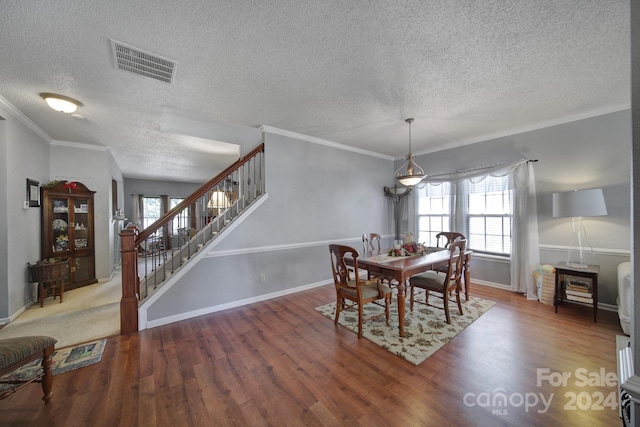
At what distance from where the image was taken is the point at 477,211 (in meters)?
4.41

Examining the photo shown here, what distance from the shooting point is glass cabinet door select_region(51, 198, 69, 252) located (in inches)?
159

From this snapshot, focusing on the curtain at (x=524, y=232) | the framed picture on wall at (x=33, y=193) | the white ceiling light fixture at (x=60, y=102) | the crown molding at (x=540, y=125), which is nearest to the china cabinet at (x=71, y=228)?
the framed picture on wall at (x=33, y=193)

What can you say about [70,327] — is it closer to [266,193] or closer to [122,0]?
[266,193]

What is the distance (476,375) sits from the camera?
1.94m

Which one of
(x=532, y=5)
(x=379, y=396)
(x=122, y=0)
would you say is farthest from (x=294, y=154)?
(x=379, y=396)

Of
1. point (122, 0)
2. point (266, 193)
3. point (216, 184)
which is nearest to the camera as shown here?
point (122, 0)

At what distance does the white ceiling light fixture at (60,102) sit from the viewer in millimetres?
2652

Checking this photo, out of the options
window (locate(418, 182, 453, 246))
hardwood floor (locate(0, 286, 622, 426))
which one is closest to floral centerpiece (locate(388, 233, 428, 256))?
hardwood floor (locate(0, 286, 622, 426))

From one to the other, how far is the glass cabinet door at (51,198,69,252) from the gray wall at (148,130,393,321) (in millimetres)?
2833

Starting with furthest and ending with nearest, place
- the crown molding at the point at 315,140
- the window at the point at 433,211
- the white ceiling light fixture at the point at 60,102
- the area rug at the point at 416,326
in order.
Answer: the window at the point at 433,211 < the crown molding at the point at 315,140 < the white ceiling light fixture at the point at 60,102 < the area rug at the point at 416,326

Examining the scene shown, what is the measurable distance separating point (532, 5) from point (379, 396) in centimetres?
293

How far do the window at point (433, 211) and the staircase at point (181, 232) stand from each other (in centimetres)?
351

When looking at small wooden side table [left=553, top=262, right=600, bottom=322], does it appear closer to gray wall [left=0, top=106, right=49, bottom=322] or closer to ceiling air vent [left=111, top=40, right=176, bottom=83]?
ceiling air vent [left=111, top=40, right=176, bottom=83]

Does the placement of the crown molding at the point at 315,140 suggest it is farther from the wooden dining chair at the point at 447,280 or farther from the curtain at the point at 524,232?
the wooden dining chair at the point at 447,280
